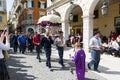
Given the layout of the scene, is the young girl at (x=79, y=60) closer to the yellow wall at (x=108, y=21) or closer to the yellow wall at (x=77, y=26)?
the yellow wall at (x=108, y=21)

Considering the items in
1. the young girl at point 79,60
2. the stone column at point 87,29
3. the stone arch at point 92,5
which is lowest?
the young girl at point 79,60

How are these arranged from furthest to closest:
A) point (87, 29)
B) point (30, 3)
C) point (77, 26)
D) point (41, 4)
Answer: point (41, 4)
point (30, 3)
point (77, 26)
point (87, 29)

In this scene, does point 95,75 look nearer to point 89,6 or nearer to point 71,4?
point 89,6

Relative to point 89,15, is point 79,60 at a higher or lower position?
lower

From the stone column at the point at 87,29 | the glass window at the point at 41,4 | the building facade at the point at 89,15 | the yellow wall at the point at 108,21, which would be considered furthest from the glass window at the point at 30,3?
the stone column at the point at 87,29

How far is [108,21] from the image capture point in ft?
65.3

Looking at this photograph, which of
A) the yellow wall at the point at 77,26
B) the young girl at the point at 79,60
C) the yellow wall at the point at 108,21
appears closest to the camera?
the young girl at the point at 79,60

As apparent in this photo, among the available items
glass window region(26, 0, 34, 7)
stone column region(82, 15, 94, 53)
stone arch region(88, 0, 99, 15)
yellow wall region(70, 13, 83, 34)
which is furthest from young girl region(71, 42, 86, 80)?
glass window region(26, 0, 34, 7)

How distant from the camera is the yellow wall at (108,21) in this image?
61.6 ft

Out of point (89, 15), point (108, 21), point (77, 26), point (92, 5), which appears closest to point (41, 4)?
point (77, 26)

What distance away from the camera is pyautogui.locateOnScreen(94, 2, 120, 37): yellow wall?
18.8 m

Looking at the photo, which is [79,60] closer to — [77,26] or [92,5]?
[92,5]

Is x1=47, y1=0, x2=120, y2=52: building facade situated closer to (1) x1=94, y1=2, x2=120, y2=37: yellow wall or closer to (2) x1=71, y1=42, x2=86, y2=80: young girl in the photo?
(1) x1=94, y1=2, x2=120, y2=37: yellow wall

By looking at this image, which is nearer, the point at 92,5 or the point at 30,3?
the point at 92,5
